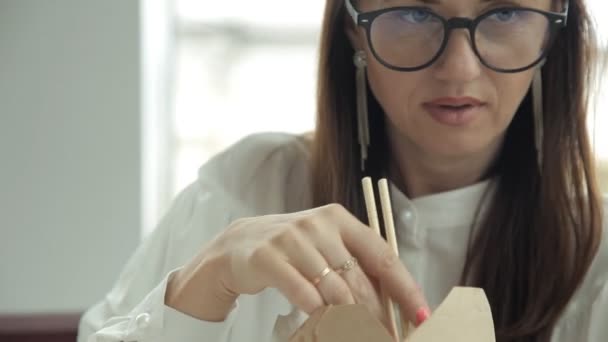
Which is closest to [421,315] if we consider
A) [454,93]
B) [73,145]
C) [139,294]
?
[454,93]

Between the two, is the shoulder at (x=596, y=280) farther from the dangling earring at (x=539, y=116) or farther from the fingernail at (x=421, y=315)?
the fingernail at (x=421, y=315)

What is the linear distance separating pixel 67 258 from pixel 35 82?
1.20 ft

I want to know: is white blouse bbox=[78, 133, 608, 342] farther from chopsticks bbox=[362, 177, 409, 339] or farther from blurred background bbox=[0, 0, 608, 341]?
blurred background bbox=[0, 0, 608, 341]

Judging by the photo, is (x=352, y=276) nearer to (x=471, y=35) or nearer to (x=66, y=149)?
(x=471, y=35)

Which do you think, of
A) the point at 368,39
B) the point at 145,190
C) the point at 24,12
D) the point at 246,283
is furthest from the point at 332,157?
the point at 24,12

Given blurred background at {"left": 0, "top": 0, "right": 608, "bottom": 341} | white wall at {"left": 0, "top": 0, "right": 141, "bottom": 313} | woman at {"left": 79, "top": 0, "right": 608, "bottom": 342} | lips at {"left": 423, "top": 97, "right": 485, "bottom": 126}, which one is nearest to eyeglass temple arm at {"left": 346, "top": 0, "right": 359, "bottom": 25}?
woman at {"left": 79, "top": 0, "right": 608, "bottom": 342}

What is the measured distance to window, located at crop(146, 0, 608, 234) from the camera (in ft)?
6.39

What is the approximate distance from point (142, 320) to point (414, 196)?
1.13 feet

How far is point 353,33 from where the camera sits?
0.96m

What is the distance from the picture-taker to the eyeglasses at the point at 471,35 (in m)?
0.80

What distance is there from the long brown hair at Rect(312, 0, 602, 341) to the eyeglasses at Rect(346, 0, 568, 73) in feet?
0.30

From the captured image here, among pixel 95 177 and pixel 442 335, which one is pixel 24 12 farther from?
pixel 442 335

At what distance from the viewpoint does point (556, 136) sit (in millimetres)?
909

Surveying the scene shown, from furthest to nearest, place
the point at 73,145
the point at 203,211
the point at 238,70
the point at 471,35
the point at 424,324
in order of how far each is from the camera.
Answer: the point at 238,70 < the point at 73,145 < the point at 203,211 < the point at 471,35 < the point at 424,324
